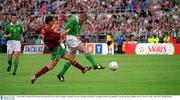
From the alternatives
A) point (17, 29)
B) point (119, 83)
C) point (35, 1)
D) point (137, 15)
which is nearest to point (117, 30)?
point (137, 15)

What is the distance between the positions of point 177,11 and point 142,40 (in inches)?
152

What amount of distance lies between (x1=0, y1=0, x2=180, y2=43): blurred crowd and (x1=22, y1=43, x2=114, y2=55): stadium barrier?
1051 millimetres

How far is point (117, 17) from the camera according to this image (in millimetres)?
49375

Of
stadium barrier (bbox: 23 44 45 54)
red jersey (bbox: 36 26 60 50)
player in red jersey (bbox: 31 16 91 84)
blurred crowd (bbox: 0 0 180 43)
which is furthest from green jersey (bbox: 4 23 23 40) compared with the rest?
stadium barrier (bbox: 23 44 45 54)

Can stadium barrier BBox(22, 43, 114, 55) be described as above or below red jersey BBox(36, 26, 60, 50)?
below

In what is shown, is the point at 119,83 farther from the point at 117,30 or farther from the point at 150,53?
the point at 117,30

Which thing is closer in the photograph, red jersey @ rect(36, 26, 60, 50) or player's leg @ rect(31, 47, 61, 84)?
player's leg @ rect(31, 47, 61, 84)

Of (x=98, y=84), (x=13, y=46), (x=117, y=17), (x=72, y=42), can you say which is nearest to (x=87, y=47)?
(x=117, y=17)

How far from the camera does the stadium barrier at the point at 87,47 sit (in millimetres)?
47438

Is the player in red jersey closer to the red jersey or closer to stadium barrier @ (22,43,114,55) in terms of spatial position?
the red jersey

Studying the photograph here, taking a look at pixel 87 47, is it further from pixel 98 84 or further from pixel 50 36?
pixel 50 36

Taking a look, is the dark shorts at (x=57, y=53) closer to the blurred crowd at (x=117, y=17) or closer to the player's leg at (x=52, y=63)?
the player's leg at (x=52, y=63)

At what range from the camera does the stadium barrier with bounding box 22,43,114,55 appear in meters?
47.4

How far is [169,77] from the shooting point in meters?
22.4
